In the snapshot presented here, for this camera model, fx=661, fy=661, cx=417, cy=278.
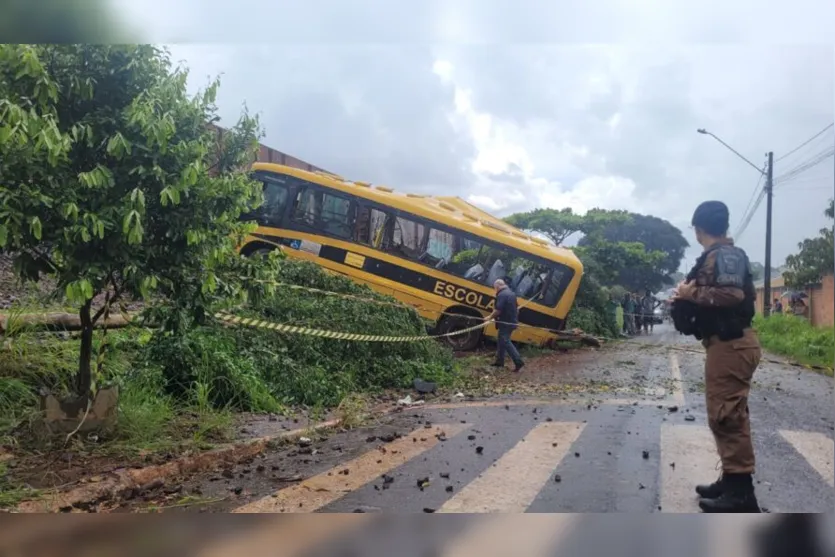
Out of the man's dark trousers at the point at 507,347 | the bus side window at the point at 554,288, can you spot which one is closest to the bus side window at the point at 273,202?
the man's dark trousers at the point at 507,347

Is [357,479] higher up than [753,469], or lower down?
lower down

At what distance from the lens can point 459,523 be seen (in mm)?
2852

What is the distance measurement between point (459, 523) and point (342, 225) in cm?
159

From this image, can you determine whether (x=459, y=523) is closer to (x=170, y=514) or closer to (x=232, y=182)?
(x=170, y=514)

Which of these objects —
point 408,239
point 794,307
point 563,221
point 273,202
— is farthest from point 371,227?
point 794,307

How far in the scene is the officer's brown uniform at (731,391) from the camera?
2621 mm

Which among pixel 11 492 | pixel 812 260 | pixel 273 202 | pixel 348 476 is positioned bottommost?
pixel 11 492

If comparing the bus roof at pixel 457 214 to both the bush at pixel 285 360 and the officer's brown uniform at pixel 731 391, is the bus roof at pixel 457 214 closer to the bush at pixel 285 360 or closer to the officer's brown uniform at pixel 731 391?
the officer's brown uniform at pixel 731 391

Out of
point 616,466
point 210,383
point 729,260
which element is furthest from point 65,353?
point 729,260

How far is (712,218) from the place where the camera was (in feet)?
8.44

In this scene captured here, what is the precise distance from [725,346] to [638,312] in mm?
499

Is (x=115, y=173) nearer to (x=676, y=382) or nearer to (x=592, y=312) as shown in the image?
(x=592, y=312)

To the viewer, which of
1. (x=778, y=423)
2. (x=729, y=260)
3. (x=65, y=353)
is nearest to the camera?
(x=729, y=260)

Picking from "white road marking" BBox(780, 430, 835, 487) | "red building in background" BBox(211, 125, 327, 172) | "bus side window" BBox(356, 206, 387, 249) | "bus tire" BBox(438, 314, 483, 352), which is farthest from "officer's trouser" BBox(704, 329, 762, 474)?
"red building in background" BBox(211, 125, 327, 172)
